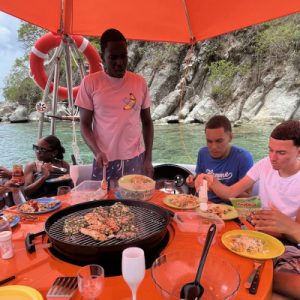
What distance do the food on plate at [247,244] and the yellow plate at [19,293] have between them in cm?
91

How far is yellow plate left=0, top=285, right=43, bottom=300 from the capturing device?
1046 millimetres

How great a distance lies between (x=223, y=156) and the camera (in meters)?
2.80

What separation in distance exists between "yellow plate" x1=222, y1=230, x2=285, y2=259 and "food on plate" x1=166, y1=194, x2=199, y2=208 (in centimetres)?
49

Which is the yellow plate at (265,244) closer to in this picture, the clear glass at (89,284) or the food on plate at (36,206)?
the clear glass at (89,284)

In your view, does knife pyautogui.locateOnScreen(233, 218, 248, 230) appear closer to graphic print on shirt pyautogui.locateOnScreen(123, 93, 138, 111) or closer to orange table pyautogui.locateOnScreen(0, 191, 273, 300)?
orange table pyautogui.locateOnScreen(0, 191, 273, 300)

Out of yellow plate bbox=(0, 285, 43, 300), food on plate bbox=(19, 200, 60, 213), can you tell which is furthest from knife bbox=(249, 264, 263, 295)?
food on plate bbox=(19, 200, 60, 213)

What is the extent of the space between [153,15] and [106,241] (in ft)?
9.69

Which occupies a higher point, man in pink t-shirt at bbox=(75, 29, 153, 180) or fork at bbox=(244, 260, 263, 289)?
man in pink t-shirt at bbox=(75, 29, 153, 180)

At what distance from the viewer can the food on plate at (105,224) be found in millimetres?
1442

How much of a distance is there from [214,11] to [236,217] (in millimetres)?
2328

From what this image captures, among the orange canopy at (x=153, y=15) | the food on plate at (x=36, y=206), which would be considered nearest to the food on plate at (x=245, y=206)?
Result: the food on plate at (x=36, y=206)

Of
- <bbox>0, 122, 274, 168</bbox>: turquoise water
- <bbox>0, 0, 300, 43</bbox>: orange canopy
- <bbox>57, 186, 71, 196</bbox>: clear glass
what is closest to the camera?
<bbox>57, 186, 71, 196</bbox>: clear glass

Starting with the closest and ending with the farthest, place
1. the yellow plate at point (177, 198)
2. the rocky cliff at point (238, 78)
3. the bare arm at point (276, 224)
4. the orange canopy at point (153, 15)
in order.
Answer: the bare arm at point (276, 224), the yellow plate at point (177, 198), the orange canopy at point (153, 15), the rocky cliff at point (238, 78)

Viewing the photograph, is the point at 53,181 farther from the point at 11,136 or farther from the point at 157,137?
the point at 11,136
